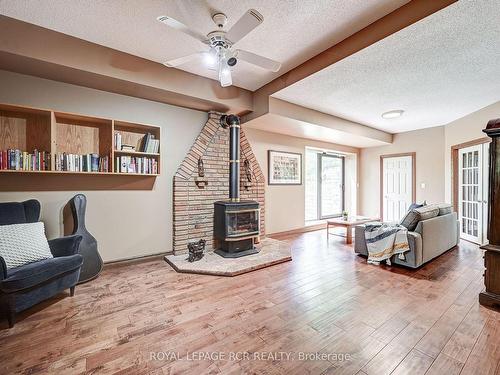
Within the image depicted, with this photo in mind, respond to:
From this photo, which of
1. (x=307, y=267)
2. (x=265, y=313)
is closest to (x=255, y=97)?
(x=307, y=267)

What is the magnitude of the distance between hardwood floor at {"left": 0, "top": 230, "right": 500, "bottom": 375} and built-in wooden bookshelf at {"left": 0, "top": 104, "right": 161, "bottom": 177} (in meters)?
1.43

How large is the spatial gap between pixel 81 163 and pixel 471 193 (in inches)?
263

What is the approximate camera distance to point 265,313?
2078 millimetres

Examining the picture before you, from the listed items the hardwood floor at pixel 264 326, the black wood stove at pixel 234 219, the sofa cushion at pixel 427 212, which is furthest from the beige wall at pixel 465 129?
the black wood stove at pixel 234 219

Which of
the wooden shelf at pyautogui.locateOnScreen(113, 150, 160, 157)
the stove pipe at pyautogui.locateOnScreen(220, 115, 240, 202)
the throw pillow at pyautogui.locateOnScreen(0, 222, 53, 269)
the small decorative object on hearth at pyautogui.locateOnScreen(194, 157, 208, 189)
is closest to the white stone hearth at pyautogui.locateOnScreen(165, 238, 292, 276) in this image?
the stove pipe at pyautogui.locateOnScreen(220, 115, 240, 202)

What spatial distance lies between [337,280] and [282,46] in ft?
9.27

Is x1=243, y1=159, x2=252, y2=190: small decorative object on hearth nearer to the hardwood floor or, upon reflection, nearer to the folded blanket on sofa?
the hardwood floor

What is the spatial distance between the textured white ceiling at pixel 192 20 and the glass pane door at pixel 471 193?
394 cm

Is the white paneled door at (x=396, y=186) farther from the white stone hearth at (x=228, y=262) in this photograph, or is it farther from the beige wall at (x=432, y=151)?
the white stone hearth at (x=228, y=262)

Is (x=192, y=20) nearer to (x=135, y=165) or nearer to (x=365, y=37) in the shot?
(x=365, y=37)

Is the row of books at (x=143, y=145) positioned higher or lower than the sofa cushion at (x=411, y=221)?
higher

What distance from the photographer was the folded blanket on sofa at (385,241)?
122 inches

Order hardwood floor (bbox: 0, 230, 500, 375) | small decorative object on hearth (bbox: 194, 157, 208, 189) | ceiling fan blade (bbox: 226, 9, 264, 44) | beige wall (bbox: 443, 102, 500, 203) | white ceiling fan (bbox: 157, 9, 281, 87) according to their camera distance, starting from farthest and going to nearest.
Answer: beige wall (bbox: 443, 102, 500, 203) → small decorative object on hearth (bbox: 194, 157, 208, 189) → white ceiling fan (bbox: 157, 9, 281, 87) → ceiling fan blade (bbox: 226, 9, 264, 44) → hardwood floor (bbox: 0, 230, 500, 375)

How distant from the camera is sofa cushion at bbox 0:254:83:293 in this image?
6.03 ft
